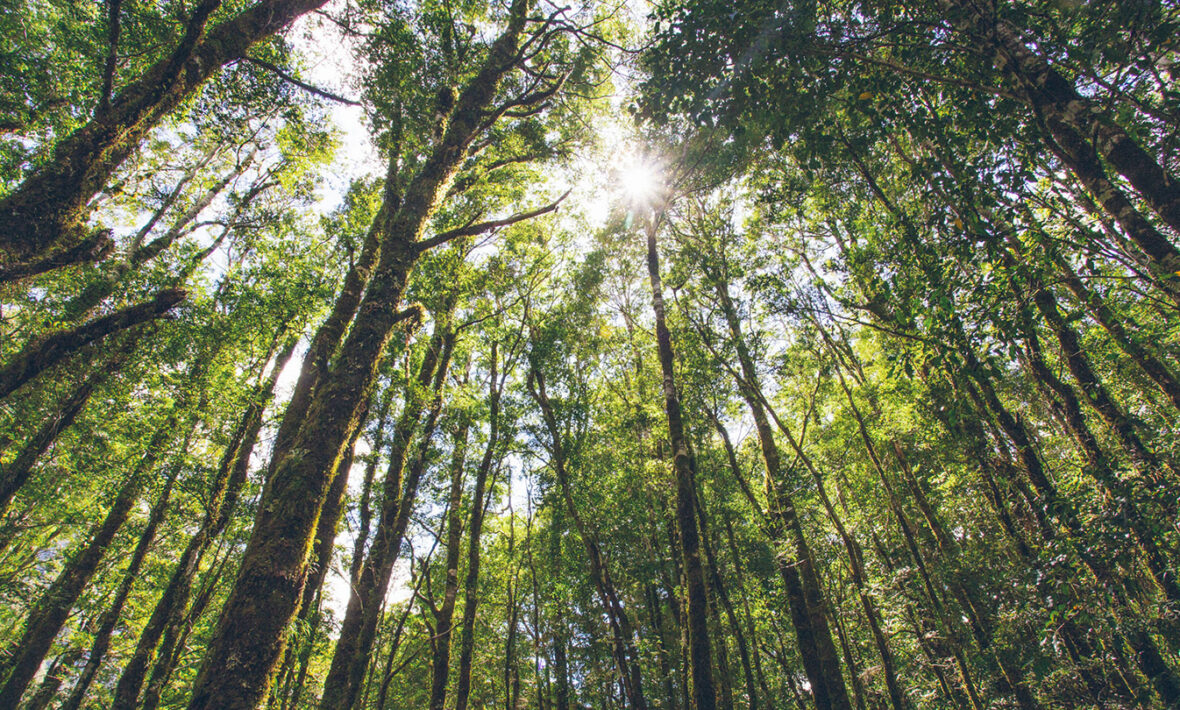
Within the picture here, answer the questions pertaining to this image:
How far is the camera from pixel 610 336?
15.4 metres

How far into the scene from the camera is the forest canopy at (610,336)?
148 inches

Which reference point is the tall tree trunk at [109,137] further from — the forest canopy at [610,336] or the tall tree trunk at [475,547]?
the tall tree trunk at [475,547]

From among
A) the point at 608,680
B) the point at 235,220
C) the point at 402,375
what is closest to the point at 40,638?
the point at 402,375

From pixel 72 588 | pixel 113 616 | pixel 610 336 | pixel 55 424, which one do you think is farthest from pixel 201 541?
pixel 610 336

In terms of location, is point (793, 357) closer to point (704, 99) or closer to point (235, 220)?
point (704, 99)

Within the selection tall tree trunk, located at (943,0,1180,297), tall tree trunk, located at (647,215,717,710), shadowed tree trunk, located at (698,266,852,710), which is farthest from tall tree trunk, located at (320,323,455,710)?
tall tree trunk, located at (943,0,1180,297)

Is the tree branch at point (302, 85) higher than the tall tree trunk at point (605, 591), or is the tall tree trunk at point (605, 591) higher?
the tree branch at point (302, 85)

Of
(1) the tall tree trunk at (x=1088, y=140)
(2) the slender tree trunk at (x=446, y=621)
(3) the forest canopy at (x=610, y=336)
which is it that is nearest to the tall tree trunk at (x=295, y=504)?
(3) the forest canopy at (x=610, y=336)

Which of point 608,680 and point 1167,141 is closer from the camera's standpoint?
point 1167,141

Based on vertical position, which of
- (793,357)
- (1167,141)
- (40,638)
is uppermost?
(793,357)

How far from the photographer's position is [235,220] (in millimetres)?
13266

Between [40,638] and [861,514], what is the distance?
21.1 m

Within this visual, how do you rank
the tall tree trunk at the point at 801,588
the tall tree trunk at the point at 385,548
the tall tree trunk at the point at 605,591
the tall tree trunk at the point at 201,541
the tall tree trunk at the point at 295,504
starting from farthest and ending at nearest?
1. the tall tree trunk at the point at 605,591
2. the tall tree trunk at the point at 801,588
3. the tall tree trunk at the point at 201,541
4. the tall tree trunk at the point at 385,548
5. the tall tree trunk at the point at 295,504

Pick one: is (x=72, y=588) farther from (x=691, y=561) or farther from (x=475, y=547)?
(x=691, y=561)
